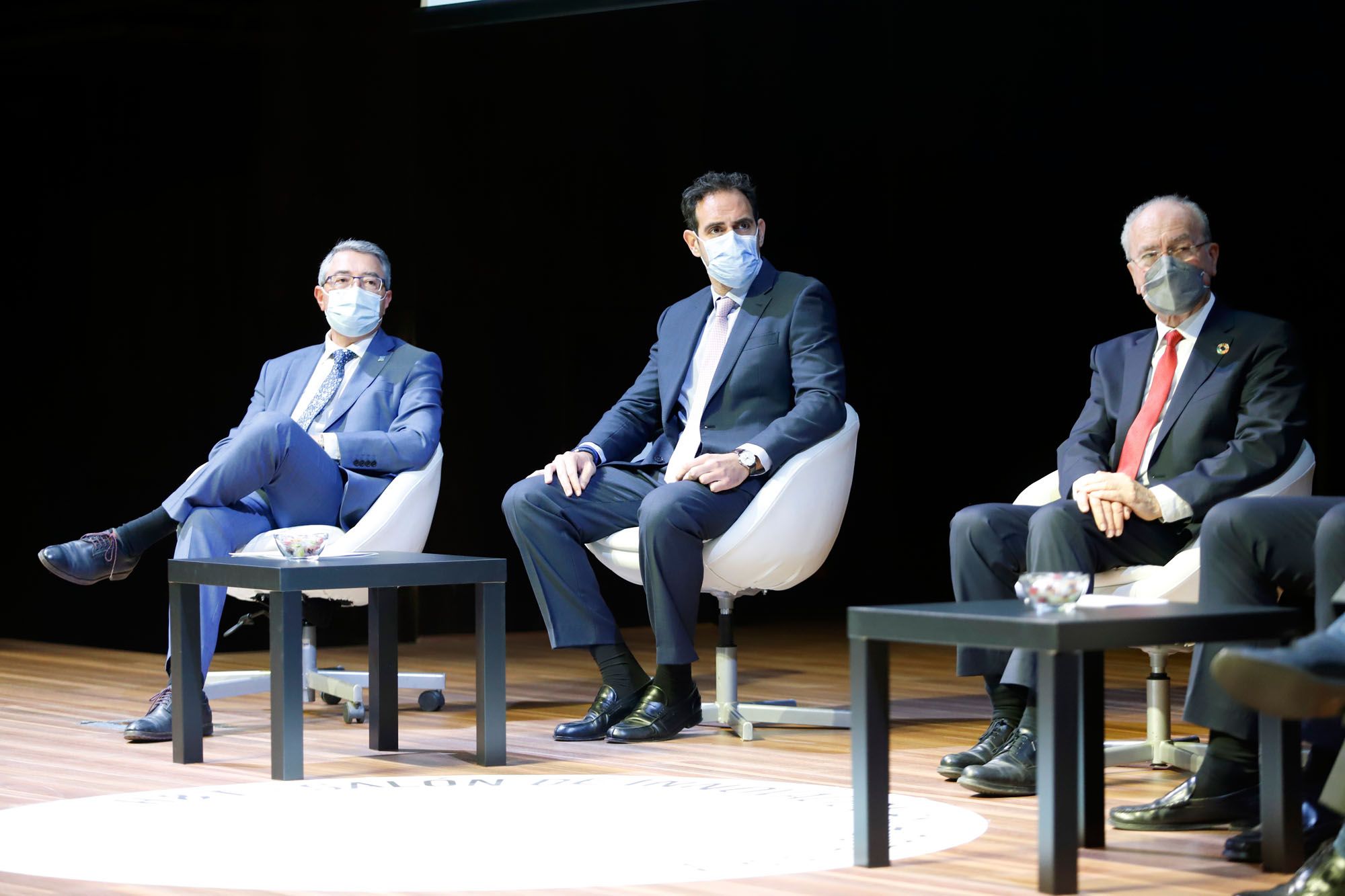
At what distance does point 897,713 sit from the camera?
14.6 ft

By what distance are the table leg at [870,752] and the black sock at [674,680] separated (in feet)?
4.60

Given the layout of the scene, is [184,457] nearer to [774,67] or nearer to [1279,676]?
[774,67]

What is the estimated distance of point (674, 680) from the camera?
3.99m

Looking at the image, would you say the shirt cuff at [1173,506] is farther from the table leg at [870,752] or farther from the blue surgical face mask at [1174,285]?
the table leg at [870,752]

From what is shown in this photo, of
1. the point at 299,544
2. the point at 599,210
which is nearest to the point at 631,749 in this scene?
the point at 299,544

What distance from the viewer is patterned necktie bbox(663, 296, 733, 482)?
428cm

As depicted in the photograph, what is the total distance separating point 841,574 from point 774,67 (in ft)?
6.88

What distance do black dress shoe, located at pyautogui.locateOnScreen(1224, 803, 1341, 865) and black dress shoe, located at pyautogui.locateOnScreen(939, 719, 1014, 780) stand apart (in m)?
0.70

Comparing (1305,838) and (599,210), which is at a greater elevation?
(599,210)

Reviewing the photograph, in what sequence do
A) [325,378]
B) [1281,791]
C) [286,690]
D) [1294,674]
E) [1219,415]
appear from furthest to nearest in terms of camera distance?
[325,378] → [1219,415] → [286,690] → [1281,791] → [1294,674]

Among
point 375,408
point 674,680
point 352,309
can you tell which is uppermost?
point 352,309

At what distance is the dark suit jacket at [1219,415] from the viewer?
3.41 meters

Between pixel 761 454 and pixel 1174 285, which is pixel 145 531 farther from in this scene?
pixel 1174 285

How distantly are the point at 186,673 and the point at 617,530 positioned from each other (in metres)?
1.06
